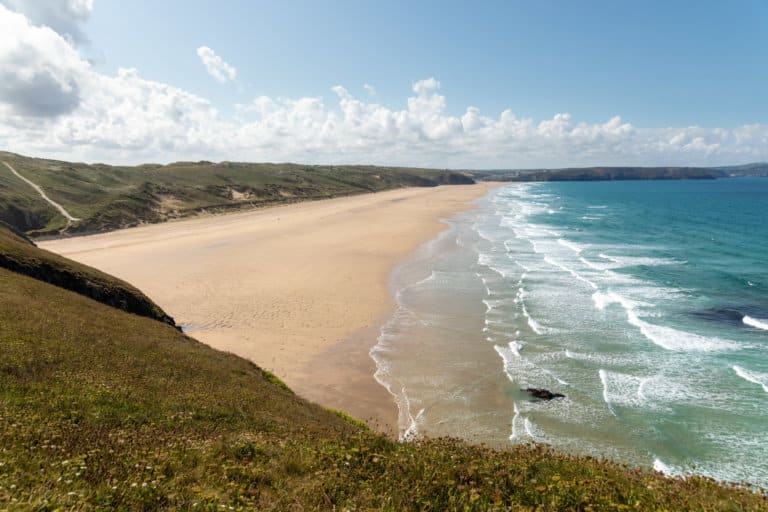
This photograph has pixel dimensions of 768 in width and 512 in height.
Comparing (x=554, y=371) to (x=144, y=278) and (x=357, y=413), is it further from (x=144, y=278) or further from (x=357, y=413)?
(x=144, y=278)

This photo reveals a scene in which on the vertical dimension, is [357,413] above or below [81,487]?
below

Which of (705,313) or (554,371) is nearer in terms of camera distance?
(554,371)

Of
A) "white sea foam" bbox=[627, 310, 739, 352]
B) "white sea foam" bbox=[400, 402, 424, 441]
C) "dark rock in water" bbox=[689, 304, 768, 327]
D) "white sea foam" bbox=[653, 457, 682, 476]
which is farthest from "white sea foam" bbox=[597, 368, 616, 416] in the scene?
"dark rock in water" bbox=[689, 304, 768, 327]

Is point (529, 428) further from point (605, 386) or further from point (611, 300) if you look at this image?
point (611, 300)

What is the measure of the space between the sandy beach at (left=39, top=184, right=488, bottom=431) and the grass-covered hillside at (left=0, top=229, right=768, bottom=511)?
26.8 feet

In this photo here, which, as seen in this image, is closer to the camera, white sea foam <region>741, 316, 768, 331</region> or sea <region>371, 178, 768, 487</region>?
sea <region>371, 178, 768, 487</region>

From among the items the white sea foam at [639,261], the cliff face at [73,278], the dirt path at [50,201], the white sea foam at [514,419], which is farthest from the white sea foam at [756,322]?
the dirt path at [50,201]

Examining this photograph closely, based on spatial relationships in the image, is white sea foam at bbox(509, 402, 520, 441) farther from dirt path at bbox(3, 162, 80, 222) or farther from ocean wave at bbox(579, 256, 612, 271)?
dirt path at bbox(3, 162, 80, 222)

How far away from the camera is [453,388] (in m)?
20.0

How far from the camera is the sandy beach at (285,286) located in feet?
72.8

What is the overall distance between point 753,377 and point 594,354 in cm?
681

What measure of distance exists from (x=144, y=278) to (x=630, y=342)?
38122 millimetres

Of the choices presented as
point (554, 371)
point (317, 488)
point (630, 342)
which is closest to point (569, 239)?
point (630, 342)

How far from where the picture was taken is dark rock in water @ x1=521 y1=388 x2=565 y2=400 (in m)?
19.1
